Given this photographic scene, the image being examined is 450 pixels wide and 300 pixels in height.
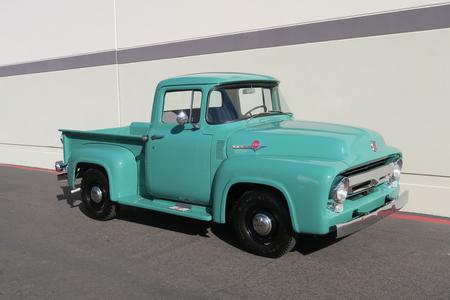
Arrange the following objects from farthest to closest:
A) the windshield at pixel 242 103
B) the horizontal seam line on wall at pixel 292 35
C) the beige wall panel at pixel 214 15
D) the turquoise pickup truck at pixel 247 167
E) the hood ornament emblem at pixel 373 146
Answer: the beige wall panel at pixel 214 15 → the horizontal seam line on wall at pixel 292 35 → the windshield at pixel 242 103 → the hood ornament emblem at pixel 373 146 → the turquoise pickup truck at pixel 247 167

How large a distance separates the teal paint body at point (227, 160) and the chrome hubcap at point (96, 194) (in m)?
0.40

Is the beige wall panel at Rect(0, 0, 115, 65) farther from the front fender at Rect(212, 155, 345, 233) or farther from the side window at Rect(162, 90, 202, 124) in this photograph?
the front fender at Rect(212, 155, 345, 233)

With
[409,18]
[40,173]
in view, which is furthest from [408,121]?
[40,173]

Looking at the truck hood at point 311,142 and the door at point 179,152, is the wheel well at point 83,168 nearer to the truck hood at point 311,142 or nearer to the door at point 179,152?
the door at point 179,152

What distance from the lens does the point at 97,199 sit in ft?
22.4

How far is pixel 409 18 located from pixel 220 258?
4282 millimetres

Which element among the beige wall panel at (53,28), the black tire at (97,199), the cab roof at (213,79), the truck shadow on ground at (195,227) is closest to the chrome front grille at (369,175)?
the truck shadow on ground at (195,227)

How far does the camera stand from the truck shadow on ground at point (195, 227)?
550 centimetres

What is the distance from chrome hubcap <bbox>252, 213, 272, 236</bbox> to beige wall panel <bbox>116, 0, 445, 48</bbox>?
377 centimetres

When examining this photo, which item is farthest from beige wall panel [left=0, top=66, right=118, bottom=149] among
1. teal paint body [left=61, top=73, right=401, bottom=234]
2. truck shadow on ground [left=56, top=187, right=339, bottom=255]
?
teal paint body [left=61, top=73, right=401, bottom=234]

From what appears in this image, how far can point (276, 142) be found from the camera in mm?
5086

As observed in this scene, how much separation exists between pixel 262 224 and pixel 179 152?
4.54 ft

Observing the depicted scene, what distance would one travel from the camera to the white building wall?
22.2 ft

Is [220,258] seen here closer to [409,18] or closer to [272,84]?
[272,84]
